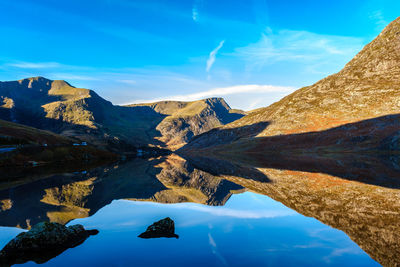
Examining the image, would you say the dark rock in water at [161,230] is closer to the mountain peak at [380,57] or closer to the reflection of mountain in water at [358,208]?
the reflection of mountain in water at [358,208]

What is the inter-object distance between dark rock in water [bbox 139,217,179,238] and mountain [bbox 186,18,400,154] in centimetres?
11691

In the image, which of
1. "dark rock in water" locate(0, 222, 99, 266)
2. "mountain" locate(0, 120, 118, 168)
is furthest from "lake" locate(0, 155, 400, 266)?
"mountain" locate(0, 120, 118, 168)

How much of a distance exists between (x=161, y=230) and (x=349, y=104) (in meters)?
154

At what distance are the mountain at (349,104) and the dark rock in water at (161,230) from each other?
4603 inches

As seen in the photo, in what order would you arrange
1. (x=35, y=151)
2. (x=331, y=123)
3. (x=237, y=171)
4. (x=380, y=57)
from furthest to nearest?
1. (x=380, y=57)
2. (x=331, y=123)
3. (x=35, y=151)
4. (x=237, y=171)

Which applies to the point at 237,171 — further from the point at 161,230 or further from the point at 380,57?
the point at 380,57

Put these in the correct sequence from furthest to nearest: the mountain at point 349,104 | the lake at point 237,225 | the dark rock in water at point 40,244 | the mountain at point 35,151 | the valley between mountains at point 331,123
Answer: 1. the mountain at point 349,104
2. the valley between mountains at point 331,123
3. the mountain at point 35,151
4. the dark rock in water at point 40,244
5. the lake at point 237,225

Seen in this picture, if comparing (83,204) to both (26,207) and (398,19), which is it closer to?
(26,207)

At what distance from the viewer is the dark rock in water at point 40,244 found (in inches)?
536

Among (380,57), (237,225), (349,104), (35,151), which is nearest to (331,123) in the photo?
(349,104)

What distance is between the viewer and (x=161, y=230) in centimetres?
1717

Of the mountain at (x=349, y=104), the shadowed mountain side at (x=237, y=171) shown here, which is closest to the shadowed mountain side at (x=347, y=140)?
the mountain at (x=349, y=104)

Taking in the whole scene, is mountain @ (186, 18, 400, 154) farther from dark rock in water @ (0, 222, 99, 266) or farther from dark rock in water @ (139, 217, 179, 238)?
dark rock in water @ (0, 222, 99, 266)

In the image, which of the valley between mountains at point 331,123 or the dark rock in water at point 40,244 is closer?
the dark rock in water at point 40,244
